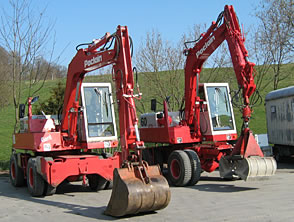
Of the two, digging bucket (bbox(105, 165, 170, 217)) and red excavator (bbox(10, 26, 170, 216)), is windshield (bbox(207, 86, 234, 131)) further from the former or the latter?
digging bucket (bbox(105, 165, 170, 217))

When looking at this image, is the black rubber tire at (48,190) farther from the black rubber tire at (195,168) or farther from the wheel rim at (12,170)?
the black rubber tire at (195,168)

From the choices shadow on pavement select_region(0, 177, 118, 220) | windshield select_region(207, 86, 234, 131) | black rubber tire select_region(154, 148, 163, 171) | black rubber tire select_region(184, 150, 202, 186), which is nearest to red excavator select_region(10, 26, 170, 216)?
→ shadow on pavement select_region(0, 177, 118, 220)

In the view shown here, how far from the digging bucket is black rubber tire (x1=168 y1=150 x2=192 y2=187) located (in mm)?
3687

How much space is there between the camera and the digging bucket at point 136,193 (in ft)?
23.9

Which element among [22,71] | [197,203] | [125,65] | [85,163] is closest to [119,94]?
[125,65]

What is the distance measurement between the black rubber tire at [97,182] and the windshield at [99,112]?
4.00ft

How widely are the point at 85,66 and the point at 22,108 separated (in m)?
2.61

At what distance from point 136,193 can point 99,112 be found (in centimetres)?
428

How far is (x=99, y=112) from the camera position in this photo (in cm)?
1114

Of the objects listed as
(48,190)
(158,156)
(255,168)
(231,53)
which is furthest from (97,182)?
(231,53)

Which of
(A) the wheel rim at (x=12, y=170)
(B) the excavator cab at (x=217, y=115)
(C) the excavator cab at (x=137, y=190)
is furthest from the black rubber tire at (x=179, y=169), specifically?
(A) the wheel rim at (x=12, y=170)

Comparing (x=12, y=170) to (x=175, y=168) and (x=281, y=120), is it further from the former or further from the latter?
(x=281, y=120)

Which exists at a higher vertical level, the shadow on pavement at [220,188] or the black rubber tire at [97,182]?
the black rubber tire at [97,182]

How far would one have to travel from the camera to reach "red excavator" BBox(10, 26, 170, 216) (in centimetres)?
759
